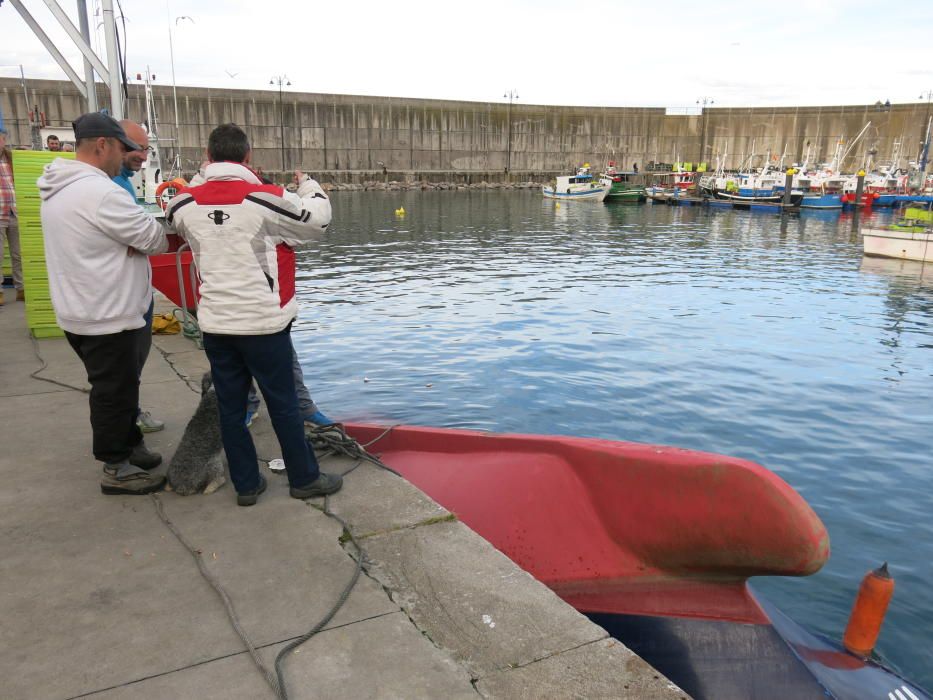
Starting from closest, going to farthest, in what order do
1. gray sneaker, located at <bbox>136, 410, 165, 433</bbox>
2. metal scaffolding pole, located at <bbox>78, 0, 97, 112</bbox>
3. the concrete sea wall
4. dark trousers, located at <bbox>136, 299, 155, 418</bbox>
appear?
dark trousers, located at <bbox>136, 299, 155, 418</bbox>
gray sneaker, located at <bbox>136, 410, 165, 433</bbox>
metal scaffolding pole, located at <bbox>78, 0, 97, 112</bbox>
the concrete sea wall

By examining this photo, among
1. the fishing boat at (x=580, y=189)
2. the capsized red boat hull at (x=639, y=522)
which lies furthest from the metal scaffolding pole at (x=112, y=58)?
the fishing boat at (x=580, y=189)

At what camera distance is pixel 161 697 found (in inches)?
A: 90.4

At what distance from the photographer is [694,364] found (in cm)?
1052

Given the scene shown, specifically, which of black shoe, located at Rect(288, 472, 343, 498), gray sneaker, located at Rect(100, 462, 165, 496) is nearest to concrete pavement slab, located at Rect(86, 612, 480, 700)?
black shoe, located at Rect(288, 472, 343, 498)

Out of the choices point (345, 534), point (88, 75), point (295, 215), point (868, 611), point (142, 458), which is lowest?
point (868, 611)

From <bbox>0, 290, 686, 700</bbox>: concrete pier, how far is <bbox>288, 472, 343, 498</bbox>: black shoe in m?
0.05

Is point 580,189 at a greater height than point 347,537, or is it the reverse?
point 580,189

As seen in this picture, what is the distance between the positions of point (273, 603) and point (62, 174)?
243cm

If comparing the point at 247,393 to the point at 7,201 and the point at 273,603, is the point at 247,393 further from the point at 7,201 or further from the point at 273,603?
the point at 7,201

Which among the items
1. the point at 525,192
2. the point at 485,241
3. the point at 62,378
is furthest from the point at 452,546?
the point at 525,192

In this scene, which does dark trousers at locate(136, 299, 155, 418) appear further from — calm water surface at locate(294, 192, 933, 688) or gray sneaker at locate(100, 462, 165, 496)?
calm water surface at locate(294, 192, 933, 688)

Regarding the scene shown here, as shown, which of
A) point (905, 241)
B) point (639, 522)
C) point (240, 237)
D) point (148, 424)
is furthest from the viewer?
point (905, 241)

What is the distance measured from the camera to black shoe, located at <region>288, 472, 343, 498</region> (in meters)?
3.82

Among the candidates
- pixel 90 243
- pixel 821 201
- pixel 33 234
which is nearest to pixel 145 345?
pixel 90 243
